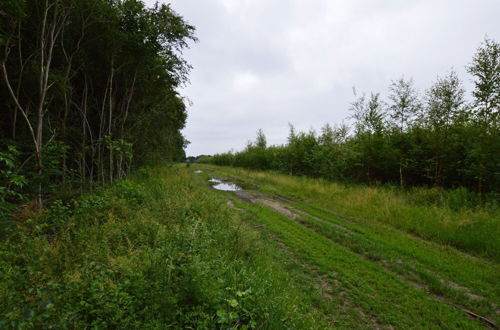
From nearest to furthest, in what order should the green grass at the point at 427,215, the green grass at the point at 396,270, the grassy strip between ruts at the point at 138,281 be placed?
the grassy strip between ruts at the point at 138,281 → the green grass at the point at 396,270 → the green grass at the point at 427,215

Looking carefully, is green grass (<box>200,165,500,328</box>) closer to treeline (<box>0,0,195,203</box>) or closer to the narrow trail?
the narrow trail

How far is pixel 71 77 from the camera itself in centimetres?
600

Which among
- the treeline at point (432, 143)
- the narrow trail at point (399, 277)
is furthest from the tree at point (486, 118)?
the narrow trail at point (399, 277)

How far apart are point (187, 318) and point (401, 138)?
1506 centimetres

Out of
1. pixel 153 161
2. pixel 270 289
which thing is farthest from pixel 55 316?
pixel 153 161

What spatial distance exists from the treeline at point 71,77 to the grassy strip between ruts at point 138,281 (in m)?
1.21

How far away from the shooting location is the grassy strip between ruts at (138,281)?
2.22 m

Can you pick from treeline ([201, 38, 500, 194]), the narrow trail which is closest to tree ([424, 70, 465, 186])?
treeline ([201, 38, 500, 194])

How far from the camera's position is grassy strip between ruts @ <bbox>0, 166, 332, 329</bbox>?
222 cm

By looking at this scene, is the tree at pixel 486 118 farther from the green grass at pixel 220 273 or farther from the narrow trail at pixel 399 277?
the narrow trail at pixel 399 277

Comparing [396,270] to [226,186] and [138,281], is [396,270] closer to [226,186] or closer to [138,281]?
[138,281]

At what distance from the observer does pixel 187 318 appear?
89.5 inches

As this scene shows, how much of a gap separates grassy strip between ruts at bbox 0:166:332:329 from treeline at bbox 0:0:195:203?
1.21 meters

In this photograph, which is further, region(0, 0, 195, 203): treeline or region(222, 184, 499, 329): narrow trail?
region(0, 0, 195, 203): treeline
